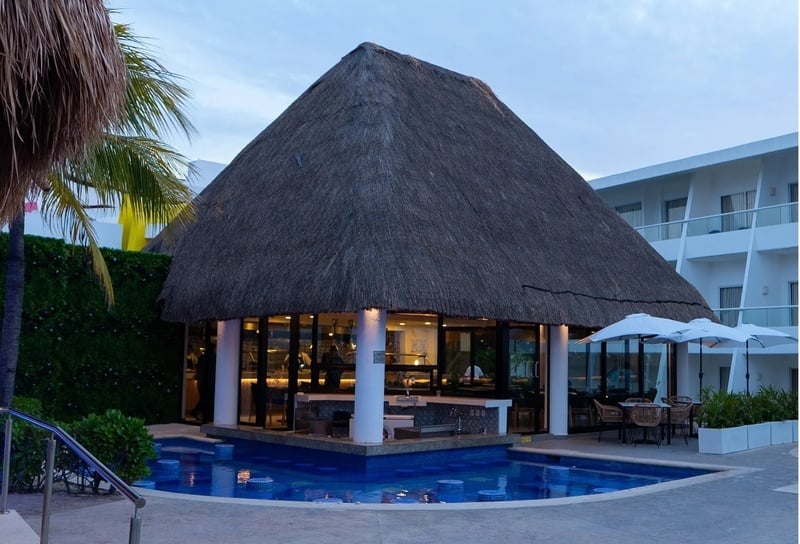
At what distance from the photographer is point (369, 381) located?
42.2 feet

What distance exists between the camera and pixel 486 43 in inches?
861

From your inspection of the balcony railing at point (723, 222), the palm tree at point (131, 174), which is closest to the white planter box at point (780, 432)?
the balcony railing at point (723, 222)

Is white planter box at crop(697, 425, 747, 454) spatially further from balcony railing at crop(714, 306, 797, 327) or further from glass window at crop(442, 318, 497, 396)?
balcony railing at crop(714, 306, 797, 327)

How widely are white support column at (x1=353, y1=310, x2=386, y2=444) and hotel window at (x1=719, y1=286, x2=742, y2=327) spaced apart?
582 inches

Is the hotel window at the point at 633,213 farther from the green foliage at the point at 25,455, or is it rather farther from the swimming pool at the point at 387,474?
Result: the green foliage at the point at 25,455

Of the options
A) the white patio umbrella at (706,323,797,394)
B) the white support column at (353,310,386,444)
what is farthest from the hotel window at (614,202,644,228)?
the white support column at (353,310,386,444)

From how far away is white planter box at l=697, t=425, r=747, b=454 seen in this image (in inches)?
529

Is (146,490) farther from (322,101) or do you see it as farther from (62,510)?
(322,101)

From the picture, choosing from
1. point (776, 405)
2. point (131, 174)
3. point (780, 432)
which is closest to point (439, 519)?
point (131, 174)

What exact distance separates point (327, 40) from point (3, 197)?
61.0 feet

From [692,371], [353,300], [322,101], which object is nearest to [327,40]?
[322,101]

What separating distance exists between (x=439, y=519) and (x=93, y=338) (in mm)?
9909

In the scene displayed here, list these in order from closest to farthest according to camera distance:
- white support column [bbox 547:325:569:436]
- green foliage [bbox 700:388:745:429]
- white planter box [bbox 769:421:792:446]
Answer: green foliage [bbox 700:388:745:429]
white planter box [bbox 769:421:792:446]
white support column [bbox 547:325:569:436]

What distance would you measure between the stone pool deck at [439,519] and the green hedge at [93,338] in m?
6.91
